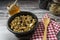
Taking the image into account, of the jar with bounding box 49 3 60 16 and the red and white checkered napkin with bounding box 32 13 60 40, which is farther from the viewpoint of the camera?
the jar with bounding box 49 3 60 16

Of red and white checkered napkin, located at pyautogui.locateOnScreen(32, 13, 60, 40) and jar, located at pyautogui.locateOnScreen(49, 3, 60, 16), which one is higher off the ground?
jar, located at pyautogui.locateOnScreen(49, 3, 60, 16)

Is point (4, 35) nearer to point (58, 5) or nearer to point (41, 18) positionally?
point (41, 18)

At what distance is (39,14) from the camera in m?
0.97

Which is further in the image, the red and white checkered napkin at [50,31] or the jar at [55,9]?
the jar at [55,9]

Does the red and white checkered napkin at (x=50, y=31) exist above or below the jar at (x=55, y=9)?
below

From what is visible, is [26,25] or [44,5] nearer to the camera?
[26,25]

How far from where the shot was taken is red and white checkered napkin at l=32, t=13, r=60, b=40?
32.2 inches

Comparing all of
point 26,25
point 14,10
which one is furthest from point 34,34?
point 14,10

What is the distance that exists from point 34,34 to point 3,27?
7.0 inches

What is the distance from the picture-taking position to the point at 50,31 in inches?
33.4

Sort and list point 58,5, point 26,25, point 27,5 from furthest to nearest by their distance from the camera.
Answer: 1. point 27,5
2. point 58,5
3. point 26,25

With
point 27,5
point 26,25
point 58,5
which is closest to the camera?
point 26,25

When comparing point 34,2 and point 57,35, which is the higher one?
point 34,2

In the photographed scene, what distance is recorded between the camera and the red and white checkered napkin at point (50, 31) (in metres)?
0.82
